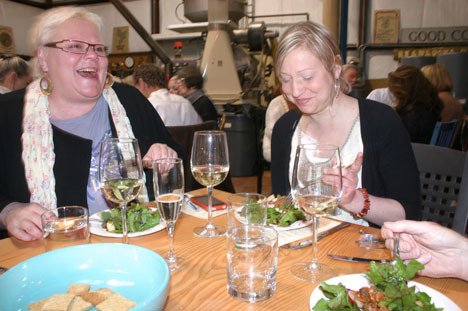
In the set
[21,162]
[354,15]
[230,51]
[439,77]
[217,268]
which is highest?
[354,15]

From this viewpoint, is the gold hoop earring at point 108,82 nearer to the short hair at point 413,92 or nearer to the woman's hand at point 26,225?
the woman's hand at point 26,225

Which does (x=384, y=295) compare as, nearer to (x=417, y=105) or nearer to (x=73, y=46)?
(x=73, y=46)

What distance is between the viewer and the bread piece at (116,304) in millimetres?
611

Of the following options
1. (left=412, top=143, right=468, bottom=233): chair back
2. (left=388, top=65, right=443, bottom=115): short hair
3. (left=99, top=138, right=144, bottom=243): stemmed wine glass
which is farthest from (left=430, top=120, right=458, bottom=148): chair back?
(left=99, top=138, right=144, bottom=243): stemmed wine glass

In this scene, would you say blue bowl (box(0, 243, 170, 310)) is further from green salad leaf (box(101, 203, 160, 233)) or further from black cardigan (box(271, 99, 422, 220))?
black cardigan (box(271, 99, 422, 220))

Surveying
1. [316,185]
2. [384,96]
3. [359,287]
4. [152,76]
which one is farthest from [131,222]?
[384,96]

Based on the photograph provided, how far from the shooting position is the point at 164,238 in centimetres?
115

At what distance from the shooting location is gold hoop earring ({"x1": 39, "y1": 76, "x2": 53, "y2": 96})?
1.79 m

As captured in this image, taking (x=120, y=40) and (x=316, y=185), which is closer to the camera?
(x=316, y=185)

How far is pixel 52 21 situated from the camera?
1.72 metres

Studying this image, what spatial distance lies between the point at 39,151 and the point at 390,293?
153cm

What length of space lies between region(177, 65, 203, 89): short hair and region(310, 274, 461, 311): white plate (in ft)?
15.6

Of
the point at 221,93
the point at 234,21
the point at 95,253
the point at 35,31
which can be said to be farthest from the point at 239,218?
the point at 234,21

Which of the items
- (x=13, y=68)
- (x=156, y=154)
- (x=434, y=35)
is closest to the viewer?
(x=156, y=154)
